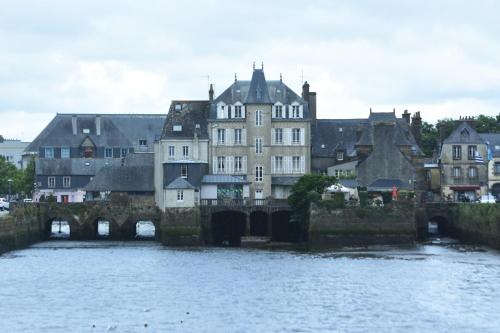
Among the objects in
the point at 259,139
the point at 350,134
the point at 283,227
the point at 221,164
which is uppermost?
the point at 350,134

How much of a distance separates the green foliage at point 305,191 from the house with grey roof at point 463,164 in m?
28.2

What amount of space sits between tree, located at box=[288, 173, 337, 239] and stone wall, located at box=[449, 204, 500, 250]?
11797 millimetres

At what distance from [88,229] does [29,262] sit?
27833mm

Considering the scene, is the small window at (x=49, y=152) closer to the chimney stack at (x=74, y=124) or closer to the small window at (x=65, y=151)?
the small window at (x=65, y=151)

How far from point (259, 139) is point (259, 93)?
4455mm

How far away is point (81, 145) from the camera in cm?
16538

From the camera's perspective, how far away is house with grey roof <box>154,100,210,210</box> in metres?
117

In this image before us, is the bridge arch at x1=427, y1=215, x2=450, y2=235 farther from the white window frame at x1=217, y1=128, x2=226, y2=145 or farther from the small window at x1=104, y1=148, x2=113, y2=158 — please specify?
the small window at x1=104, y1=148, x2=113, y2=158

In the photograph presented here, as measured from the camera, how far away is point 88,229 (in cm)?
11619

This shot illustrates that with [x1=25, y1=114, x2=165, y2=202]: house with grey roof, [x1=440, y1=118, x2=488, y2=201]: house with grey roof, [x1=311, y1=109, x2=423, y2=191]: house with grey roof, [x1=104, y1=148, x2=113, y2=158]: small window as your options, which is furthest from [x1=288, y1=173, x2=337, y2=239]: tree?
[x1=104, y1=148, x2=113, y2=158]: small window

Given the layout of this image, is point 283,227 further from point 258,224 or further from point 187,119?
point 187,119

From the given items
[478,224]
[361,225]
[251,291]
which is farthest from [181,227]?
[251,291]

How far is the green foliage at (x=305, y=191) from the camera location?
106188mm

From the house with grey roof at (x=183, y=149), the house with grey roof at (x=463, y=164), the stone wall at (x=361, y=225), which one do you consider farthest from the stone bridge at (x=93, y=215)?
the house with grey roof at (x=463, y=164)
